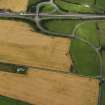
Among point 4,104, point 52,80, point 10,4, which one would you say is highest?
point 10,4

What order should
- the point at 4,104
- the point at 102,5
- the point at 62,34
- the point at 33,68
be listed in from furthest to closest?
the point at 102,5, the point at 62,34, the point at 33,68, the point at 4,104

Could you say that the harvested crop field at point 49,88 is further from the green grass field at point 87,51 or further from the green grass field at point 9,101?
the green grass field at point 87,51

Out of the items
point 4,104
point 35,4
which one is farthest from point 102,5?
point 4,104

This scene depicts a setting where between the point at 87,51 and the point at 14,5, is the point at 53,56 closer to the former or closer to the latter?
the point at 87,51

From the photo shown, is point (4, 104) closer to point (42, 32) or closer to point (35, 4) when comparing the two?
point (42, 32)

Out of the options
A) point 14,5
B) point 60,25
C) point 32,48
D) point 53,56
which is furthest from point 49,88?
point 14,5

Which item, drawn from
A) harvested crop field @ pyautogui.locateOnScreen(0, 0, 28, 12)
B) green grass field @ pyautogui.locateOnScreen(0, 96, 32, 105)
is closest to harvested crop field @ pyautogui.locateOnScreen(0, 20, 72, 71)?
harvested crop field @ pyautogui.locateOnScreen(0, 0, 28, 12)

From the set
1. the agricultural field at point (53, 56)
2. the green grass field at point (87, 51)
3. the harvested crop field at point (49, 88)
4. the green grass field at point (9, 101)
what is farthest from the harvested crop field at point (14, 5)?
the green grass field at point (9, 101)

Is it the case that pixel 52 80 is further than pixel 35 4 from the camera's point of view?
No
